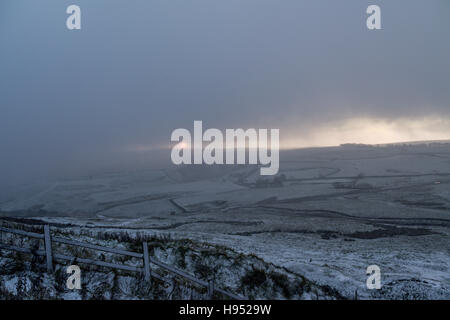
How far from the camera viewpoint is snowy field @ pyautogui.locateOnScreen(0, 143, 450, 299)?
17.7 metres

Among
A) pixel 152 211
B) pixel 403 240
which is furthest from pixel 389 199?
pixel 152 211

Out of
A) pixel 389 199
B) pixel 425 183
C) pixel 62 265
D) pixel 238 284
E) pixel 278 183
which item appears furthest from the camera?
pixel 278 183

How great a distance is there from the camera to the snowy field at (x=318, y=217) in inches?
696

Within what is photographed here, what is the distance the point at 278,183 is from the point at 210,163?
197 feet

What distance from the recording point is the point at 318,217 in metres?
44.2

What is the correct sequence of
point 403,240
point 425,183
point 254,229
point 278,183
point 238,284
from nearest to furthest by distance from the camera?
point 238,284
point 403,240
point 254,229
point 425,183
point 278,183

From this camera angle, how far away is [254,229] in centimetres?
3675

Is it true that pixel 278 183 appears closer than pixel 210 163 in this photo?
Yes

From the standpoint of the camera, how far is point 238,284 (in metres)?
11.6
